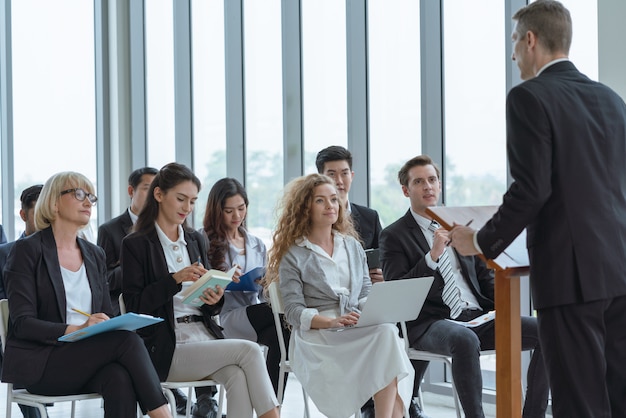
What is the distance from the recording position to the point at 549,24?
2762 millimetres

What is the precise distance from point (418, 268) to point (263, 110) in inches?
113

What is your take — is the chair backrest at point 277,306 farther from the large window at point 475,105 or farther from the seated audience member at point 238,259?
the large window at point 475,105

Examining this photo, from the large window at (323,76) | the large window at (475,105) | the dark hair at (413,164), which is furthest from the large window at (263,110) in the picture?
the dark hair at (413,164)

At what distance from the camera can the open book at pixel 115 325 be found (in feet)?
11.3

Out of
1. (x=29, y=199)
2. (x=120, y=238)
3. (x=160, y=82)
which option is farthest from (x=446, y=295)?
(x=160, y=82)

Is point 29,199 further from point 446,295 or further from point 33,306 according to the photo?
point 446,295

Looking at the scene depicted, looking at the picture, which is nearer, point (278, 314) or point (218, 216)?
point (278, 314)

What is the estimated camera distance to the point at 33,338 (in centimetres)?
356

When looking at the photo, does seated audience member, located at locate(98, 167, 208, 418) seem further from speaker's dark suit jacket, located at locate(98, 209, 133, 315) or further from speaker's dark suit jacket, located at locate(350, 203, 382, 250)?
speaker's dark suit jacket, located at locate(350, 203, 382, 250)

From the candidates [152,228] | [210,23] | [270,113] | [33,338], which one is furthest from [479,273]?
[210,23]

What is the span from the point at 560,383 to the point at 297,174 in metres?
4.14

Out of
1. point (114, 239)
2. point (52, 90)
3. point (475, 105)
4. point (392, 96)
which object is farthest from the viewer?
point (52, 90)

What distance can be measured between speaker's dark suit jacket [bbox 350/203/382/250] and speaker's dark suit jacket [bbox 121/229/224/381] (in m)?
1.15

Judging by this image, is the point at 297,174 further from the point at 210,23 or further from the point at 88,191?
the point at 88,191
